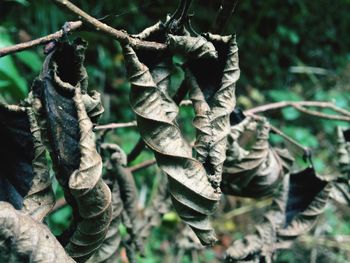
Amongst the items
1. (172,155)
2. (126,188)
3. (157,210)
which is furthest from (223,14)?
(157,210)

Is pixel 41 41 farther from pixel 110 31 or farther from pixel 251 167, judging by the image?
pixel 251 167

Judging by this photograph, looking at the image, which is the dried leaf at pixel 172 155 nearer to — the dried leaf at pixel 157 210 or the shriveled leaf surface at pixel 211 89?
the shriveled leaf surface at pixel 211 89

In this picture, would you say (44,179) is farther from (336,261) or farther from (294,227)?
(336,261)

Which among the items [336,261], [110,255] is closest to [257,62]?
[336,261]

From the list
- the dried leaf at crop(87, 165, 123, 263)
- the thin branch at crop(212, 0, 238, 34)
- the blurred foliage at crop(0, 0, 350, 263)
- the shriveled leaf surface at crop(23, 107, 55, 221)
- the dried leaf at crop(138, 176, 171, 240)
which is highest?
the thin branch at crop(212, 0, 238, 34)

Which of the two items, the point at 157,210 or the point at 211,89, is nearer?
the point at 211,89

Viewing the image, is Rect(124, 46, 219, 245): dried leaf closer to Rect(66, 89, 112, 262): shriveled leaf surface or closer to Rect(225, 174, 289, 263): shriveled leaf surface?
Rect(66, 89, 112, 262): shriveled leaf surface

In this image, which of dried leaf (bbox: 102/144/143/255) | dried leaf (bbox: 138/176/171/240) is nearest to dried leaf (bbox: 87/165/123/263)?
dried leaf (bbox: 102/144/143/255)
